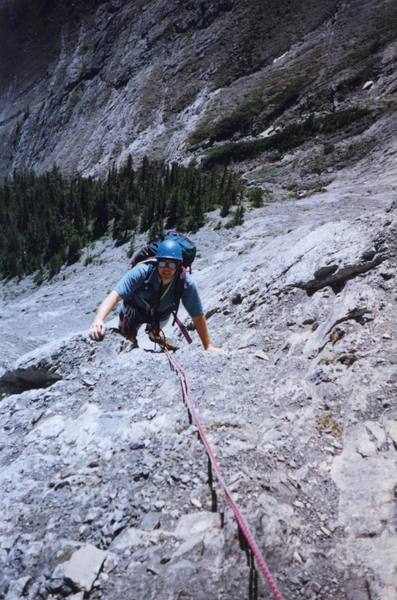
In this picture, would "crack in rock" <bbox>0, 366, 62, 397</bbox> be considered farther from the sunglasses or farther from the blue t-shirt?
the sunglasses

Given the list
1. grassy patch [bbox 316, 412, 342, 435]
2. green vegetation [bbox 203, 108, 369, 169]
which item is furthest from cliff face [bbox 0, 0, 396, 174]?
grassy patch [bbox 316, 412, 342, 435]

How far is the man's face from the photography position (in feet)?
15.4

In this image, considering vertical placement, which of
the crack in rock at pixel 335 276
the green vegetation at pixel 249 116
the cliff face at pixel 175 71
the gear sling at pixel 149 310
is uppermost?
the cliff face at pixel 175 71

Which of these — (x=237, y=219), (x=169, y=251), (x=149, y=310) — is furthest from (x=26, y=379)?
(x=237, y=219)

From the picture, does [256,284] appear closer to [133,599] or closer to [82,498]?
[82,498]

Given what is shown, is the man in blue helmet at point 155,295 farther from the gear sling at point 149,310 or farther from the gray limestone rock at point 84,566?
the gray limestone rock at point 84,566

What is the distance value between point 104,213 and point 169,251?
26.5 metres

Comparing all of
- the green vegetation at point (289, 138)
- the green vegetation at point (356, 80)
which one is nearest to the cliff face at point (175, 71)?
the green vegetation at point (356, 80)

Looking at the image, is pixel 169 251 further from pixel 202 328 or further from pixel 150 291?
pixel 202 328

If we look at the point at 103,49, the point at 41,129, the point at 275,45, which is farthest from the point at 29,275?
the point at 103,49

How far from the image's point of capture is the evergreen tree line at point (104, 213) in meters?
26.4

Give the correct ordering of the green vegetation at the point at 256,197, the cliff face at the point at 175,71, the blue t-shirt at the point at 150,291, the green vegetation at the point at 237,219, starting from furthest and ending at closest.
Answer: the cliff face at the point at 175,71, the green vegetation at the point at 256,197, the green vegetation at the point at 237,219, the blue t-shirt at the point at 150,291

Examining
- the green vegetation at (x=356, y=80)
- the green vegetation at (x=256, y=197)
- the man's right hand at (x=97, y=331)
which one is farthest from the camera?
the green vegetation at (x=356, y=80)

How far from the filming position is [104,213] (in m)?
29.7
